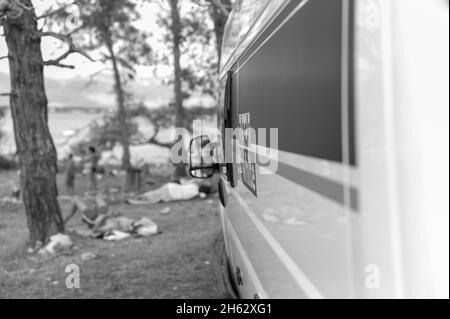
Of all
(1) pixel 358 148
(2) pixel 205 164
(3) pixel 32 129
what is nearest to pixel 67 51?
(3) pixel 32 129

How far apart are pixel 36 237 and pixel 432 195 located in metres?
8.39

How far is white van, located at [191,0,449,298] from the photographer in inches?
43.5

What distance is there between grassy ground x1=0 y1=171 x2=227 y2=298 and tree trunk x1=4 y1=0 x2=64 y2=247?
57cm

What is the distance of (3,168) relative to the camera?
27.0 metres

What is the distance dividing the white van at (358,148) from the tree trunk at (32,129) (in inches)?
257

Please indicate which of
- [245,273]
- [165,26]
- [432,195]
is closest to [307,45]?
[432,195]

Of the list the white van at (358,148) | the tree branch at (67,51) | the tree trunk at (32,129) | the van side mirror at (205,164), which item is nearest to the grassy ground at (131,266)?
the tree trunk at (32,129)

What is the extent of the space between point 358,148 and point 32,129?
7.77m

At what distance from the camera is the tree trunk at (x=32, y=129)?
8.00m

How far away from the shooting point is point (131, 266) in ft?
24.0

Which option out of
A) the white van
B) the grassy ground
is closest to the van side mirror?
the grassy ground

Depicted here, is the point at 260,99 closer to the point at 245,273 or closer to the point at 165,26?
the point at 245,273

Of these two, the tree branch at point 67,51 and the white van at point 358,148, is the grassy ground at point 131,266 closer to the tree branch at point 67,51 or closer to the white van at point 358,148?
the tree branch at point 67,51

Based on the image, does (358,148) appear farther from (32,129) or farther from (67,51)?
(32,129)
